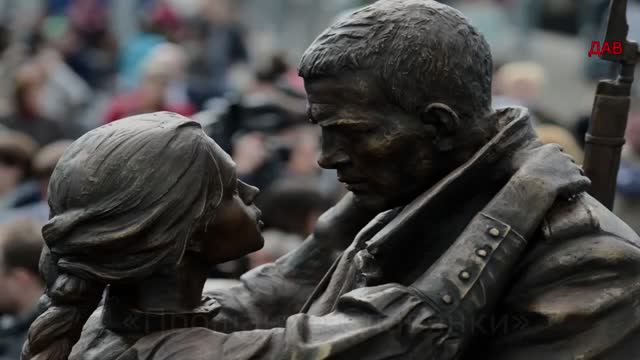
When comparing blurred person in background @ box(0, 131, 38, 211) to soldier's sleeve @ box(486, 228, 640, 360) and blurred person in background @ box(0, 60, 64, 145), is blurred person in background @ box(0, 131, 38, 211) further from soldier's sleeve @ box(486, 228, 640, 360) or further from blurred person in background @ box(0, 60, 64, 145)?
soldier's sleeve @ box(486, 228, 640, 360)

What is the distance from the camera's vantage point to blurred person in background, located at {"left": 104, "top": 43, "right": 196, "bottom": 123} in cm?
892

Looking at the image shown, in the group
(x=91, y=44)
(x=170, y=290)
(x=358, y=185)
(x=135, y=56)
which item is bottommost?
(x=91, y=44)

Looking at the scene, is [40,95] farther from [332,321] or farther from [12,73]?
[332,321]

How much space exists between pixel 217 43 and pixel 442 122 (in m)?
9.98

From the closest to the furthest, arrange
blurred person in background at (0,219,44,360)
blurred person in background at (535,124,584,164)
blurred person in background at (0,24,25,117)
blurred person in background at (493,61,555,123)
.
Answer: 1. blurred person in background at (0,219,44,360)
2. blurred person in background at (535,124,584,164)
3. blurred person in background at (493,61,555,123)
4. blurred person in background at (0,24,25,117)

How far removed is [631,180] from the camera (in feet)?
26.5

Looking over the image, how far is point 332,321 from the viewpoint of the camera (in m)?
3.16

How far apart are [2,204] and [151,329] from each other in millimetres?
4666

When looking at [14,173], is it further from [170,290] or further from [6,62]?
[6,62]

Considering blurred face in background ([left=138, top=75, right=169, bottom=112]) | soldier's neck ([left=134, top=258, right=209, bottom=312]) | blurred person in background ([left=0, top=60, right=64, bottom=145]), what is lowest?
blurred person in background ([left=0, top=60, right=64, bottom=145])

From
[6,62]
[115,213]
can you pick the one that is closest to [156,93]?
[6,62]

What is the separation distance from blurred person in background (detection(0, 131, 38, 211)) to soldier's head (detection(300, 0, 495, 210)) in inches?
187

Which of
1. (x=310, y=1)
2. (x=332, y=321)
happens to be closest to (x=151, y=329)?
(x=332, y=321)

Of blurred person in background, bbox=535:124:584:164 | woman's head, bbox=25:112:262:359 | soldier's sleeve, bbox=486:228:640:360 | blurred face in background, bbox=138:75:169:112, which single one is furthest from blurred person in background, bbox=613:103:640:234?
woman's head, bbox=25:112:262:359
